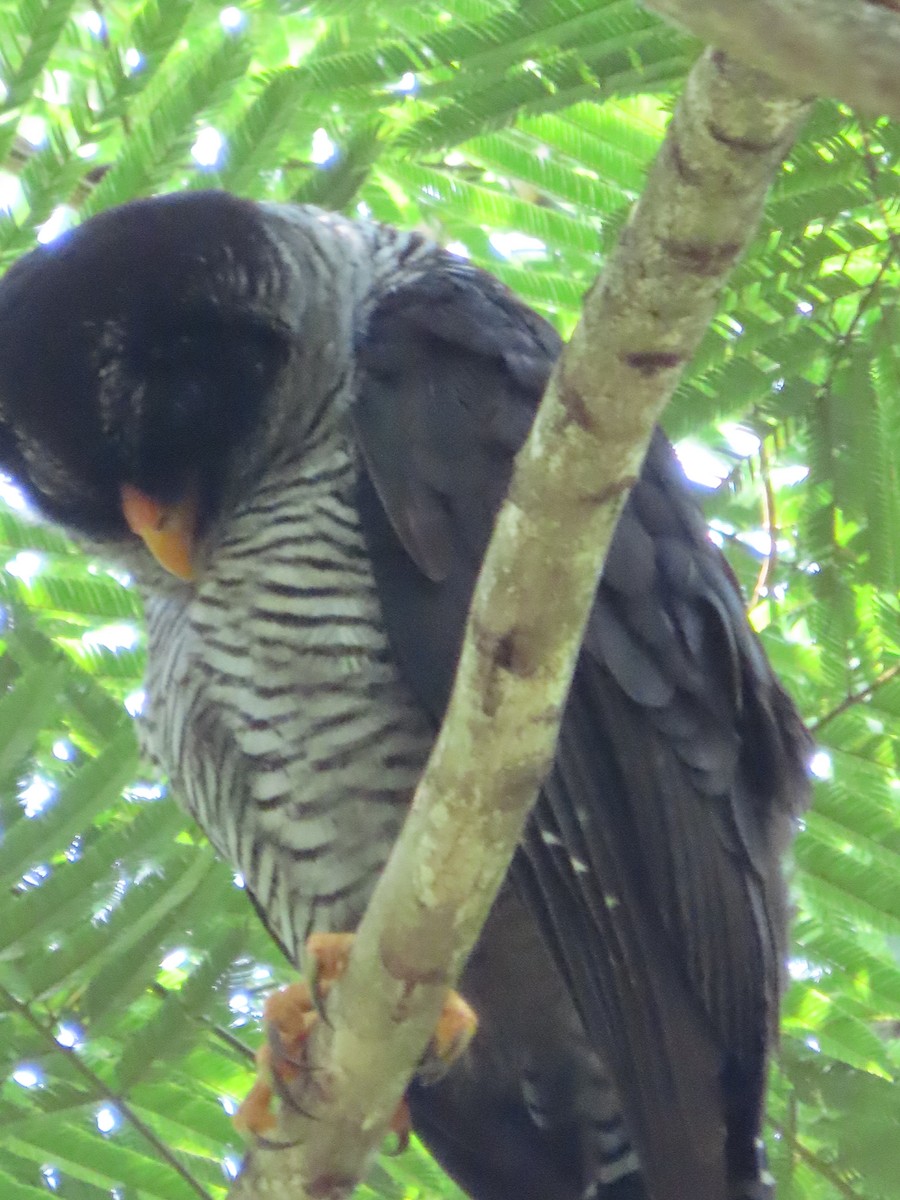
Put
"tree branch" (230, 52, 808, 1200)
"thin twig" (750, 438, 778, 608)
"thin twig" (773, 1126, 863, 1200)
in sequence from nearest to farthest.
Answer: "tree branch" (230, 52, 808, 1200) < "thin twig" (773, 1126, 863, 1200) < "thin twig" (750, 438, 778, 608)

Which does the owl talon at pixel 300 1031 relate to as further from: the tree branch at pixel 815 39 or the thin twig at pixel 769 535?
the tree branch at pixel 815 39

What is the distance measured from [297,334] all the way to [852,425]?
1.15m

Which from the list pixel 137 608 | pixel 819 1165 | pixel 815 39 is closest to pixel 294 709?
pixel 137 608

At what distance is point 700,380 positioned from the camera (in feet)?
11.0

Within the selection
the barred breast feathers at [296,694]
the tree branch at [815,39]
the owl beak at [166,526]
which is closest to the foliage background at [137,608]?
the barred breast feathers at [296,694]

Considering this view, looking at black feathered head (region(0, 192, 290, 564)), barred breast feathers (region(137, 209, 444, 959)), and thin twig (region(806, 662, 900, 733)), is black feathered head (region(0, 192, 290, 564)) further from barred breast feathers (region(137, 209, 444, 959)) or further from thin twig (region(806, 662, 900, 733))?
thin twig (region(806, 662, 900, 733))

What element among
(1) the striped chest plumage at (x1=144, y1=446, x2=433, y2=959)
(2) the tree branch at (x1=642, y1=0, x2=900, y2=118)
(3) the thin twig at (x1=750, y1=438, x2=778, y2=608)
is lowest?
A: (1) the striped chest plumage at (x1=144, y1=446, x2=433, y2=959)

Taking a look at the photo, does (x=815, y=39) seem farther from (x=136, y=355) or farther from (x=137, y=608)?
(x=137, y=608)

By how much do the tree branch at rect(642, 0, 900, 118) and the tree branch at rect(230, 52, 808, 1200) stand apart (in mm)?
228

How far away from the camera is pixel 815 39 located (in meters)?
1.36

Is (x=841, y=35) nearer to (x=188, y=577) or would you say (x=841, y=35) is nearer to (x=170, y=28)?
(x=188, y=577)

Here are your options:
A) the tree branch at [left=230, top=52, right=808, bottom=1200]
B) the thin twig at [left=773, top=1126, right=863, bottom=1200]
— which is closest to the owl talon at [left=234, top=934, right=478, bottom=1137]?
the tree branch at [left=230, top=52, right=808, bottom=1200]

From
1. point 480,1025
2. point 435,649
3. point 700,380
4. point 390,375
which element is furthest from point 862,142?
point 480,1025

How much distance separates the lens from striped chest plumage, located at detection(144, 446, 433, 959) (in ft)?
10.1
